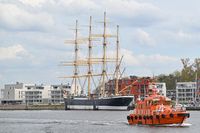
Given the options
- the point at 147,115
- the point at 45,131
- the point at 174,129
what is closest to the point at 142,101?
the point at 147,115

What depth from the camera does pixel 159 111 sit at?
96062 mm

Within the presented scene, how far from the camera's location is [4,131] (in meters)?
99.5

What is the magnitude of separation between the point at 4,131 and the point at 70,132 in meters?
10.9

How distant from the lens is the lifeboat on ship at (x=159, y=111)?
9575 cm

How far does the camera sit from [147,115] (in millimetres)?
99438

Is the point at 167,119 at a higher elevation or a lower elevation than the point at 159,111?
lower

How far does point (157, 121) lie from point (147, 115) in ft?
9.10

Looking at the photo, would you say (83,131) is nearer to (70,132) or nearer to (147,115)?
(70,132)

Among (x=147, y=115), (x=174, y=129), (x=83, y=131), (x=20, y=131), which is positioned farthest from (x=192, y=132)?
(x=20, y=131)

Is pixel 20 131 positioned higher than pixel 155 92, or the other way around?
pixel 155 92

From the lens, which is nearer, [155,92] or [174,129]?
[174,129]

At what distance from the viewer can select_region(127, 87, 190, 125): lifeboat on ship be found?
95750 mm

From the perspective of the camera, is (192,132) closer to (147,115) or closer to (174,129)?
(174,129)

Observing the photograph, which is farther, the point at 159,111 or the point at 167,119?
the point at 167,119
